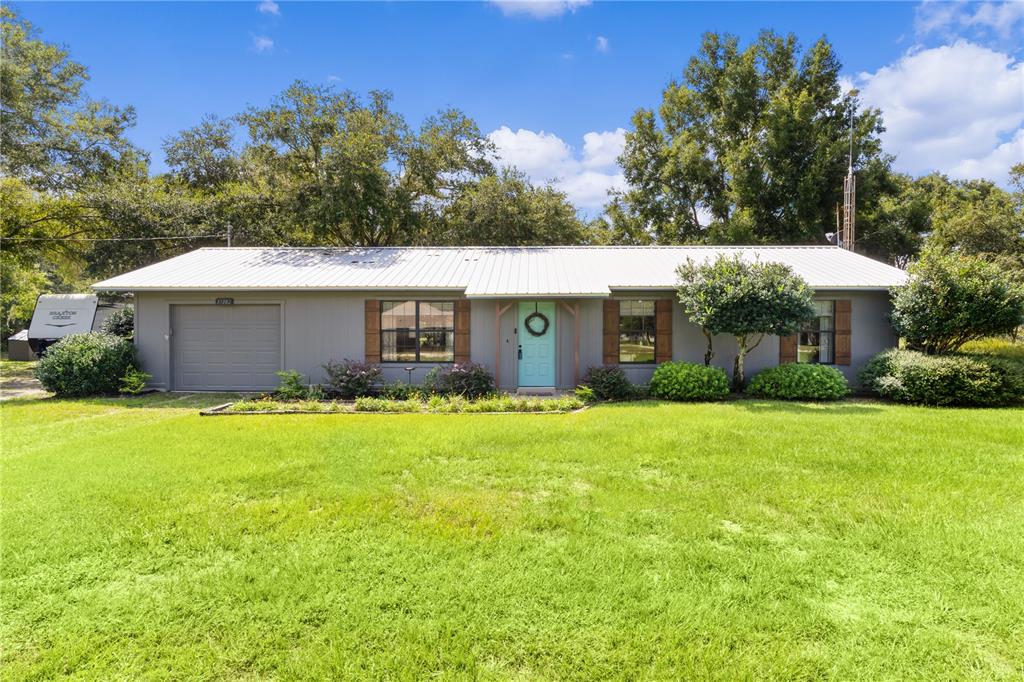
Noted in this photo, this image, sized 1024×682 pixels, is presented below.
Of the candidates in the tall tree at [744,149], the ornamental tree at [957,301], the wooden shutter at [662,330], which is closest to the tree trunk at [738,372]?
the wooden shutter at [662,330]

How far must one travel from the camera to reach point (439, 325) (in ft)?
35.9

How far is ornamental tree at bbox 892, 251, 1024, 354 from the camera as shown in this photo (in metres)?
9.19

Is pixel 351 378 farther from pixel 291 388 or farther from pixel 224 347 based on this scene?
pixel 224 347

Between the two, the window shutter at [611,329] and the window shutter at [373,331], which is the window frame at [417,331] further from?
the window shutter at [611,329]

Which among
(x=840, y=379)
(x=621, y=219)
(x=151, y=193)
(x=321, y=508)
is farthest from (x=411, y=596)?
(x=621, y=219)

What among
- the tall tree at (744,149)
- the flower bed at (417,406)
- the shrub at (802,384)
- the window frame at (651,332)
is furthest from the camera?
the tall tree at (744,149)

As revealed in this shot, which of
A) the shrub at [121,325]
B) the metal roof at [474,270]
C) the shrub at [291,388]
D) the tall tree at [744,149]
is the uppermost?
the tall tree at [744,149]

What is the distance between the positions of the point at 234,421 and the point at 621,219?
20771 mm

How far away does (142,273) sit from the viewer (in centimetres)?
1133

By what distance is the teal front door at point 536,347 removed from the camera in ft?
34.7

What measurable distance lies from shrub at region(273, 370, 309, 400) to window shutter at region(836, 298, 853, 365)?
464 inches

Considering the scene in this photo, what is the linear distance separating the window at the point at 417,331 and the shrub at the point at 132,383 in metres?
5.13

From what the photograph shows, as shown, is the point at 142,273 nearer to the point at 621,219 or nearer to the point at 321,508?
the point at 321,508

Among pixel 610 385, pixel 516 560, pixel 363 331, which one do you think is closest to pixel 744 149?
pixel 610 385
